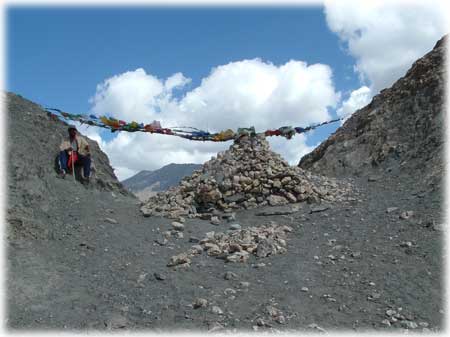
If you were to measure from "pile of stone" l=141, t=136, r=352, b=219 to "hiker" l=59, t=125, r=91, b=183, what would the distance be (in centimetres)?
187

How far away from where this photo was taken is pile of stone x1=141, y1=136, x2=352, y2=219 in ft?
37.6

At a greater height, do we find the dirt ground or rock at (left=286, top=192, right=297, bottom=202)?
rock at (left=286, top=192, right=297, bottom=202)

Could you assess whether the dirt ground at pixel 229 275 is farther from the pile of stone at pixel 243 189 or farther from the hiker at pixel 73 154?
the pile of stone at pixel 243 189

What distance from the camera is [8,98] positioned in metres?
11.2

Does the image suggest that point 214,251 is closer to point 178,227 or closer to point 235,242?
point 235,242

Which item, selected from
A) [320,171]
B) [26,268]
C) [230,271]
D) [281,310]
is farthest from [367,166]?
[26,268]

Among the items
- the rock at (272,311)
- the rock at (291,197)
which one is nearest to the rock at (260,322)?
the rock at (272,311)

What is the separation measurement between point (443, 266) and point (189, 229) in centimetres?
543

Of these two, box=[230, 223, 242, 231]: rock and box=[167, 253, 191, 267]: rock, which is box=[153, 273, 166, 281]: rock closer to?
box=[167, 253, 191, 267]: rock

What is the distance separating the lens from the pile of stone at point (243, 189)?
37.6ft

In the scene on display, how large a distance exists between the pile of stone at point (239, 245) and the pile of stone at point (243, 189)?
6.03 ft

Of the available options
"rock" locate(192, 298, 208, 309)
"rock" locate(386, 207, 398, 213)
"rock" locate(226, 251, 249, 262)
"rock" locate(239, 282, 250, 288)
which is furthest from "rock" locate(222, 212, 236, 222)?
"rock" locate(192, 298, 208, 309)

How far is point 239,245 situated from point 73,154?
5201 mm

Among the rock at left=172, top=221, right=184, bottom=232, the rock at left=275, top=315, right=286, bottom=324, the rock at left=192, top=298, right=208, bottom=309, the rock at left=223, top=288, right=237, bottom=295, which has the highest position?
the rock at left=172, top=221, right=184, bottom=232
